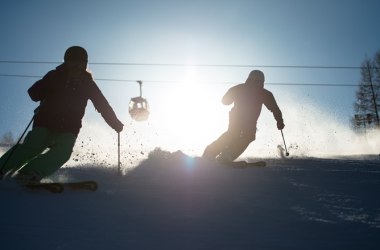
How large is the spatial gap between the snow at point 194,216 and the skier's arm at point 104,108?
88 cm

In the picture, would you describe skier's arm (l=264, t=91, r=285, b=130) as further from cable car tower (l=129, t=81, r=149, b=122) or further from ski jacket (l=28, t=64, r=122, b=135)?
cable car tower (l=129, t=81, r=149, b=122)

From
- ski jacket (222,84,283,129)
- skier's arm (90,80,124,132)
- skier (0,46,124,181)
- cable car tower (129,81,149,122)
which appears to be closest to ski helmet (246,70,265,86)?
ski jacket (222,84,283,129)

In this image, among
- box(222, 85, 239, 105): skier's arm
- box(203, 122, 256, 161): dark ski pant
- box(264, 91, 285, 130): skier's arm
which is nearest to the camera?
box(203, 122, 256, 161): dark ski pant

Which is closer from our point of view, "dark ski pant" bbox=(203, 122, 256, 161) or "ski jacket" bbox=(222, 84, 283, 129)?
"dark ski pant" bbox=(203, 122, 256, 161)

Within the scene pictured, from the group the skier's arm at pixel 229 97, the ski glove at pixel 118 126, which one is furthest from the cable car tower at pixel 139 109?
the ski glove at pixel 118 126

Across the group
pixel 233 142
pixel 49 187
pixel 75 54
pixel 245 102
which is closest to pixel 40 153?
pixel 49 187

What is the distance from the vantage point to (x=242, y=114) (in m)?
8.28

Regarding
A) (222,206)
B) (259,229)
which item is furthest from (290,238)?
(222,206)

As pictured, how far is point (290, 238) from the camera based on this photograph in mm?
2529

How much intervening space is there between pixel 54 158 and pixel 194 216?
6.68 feet

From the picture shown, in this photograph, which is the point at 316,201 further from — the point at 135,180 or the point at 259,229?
the point at 135,180

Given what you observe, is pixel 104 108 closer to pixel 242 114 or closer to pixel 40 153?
pixel 40 153

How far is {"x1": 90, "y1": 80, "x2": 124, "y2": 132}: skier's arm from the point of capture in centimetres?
511

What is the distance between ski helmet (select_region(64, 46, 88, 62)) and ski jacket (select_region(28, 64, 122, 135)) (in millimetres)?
140
